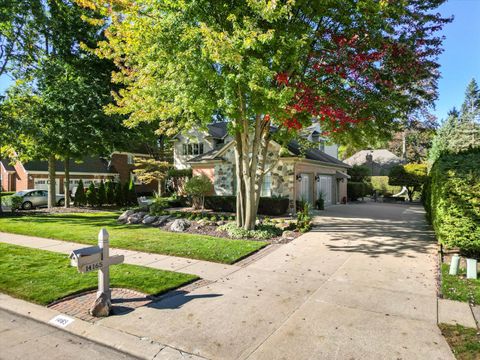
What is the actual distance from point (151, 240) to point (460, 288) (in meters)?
8.29

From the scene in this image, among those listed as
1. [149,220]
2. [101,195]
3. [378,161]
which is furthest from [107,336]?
[378,161]

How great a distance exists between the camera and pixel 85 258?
462cm

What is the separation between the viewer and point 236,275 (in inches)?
271

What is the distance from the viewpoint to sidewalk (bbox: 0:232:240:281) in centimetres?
708

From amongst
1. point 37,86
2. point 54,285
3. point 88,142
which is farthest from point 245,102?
point 37,86

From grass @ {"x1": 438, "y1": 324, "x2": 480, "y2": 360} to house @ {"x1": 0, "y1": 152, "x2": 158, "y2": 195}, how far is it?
27.3 m

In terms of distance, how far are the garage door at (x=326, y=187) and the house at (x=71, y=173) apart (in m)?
16.6

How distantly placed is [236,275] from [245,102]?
18.0ft

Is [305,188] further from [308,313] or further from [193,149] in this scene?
[308,313]

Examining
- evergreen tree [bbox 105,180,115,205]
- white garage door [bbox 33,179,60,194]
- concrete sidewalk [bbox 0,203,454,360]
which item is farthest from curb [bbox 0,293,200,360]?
white garage door [bbox 33,179,60,194]

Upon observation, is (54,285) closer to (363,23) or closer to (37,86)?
(363,23)

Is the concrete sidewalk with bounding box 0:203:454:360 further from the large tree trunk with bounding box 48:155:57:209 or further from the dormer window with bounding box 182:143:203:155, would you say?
the dormer window with bounding box 182:143:203:155

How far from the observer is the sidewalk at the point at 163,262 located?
7.08 m

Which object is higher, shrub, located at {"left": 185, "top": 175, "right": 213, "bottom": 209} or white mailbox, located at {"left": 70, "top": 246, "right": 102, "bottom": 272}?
shrub, located at {"left": 185, "top": 175, "right": 213, "bottom": 209}
